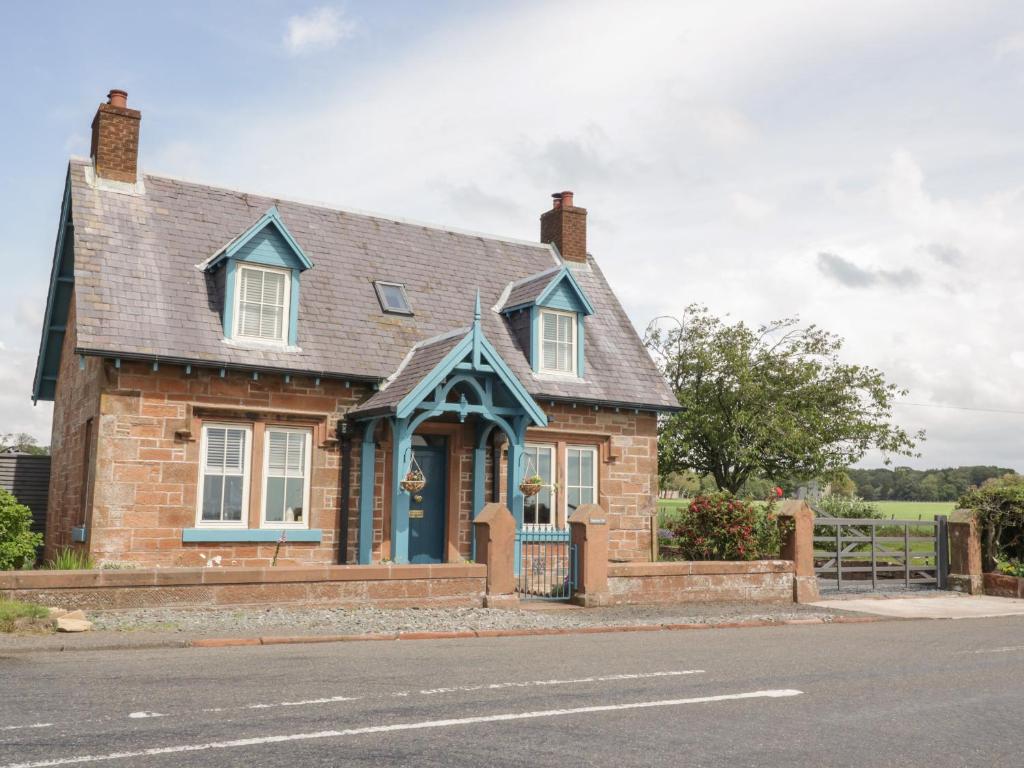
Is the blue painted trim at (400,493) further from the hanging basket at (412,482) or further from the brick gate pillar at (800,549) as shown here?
the brick gate pillar at (800,549)

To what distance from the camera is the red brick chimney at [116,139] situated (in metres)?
18.5

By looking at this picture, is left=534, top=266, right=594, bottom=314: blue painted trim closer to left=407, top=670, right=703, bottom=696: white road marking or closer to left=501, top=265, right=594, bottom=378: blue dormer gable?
left=501, top=265, right=594, bottom=378: blue dormer gable

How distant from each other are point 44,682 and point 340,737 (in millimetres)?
3253

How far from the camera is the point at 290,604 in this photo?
13.3m

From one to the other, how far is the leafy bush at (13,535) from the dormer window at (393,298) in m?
7.60

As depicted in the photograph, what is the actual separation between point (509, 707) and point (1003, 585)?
16.8 m

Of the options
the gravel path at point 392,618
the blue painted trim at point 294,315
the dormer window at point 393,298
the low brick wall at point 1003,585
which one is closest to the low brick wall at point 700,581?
the gravel path at point 392,618

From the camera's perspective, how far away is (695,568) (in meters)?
16.7

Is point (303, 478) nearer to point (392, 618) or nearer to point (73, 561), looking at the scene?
point (73, 561)

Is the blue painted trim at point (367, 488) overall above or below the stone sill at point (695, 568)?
above

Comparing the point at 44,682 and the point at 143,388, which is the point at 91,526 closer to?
the point at 143,388

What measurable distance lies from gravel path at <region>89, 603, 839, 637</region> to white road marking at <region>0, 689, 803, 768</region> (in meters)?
5.15

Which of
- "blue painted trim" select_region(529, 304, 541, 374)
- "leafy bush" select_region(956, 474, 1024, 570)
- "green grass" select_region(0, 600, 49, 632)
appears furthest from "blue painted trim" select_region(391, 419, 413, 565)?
"leafy bush" select_region(956, 474, 1024, 570)

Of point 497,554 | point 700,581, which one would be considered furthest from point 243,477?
point 700,581
